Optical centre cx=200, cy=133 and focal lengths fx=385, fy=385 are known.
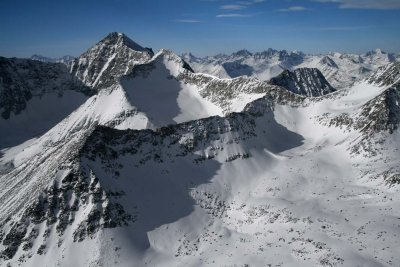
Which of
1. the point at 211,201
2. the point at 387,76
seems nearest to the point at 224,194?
the point at 211,201

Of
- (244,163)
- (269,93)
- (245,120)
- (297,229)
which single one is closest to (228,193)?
(244,163)

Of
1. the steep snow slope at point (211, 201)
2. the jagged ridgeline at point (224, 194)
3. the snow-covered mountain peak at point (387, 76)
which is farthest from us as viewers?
the snow-covered mountain peak at point (387, 76)

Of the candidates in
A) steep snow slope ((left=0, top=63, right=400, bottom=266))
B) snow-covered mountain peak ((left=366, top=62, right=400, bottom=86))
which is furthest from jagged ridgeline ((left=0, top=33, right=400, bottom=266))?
snow-covered mountain peak ((left=366, top=62, right=400, bottom=86))

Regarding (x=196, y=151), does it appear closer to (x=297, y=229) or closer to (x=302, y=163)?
(x=302, y=163)

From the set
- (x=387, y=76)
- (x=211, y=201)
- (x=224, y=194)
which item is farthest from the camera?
(x=387, y=76)

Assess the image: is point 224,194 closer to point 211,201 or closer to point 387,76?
point 211,201

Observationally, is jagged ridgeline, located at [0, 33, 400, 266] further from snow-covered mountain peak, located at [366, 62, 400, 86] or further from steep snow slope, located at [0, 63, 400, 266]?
snow-covered mountain peak, located at [366, 62, 400, 86]

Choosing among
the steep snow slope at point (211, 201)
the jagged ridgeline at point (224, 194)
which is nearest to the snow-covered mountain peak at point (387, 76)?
the jagged ridgeline at point (224, 194)

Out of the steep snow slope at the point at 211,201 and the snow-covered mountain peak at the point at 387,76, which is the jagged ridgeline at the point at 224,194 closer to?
the steep snow slope at the point at 211,201
